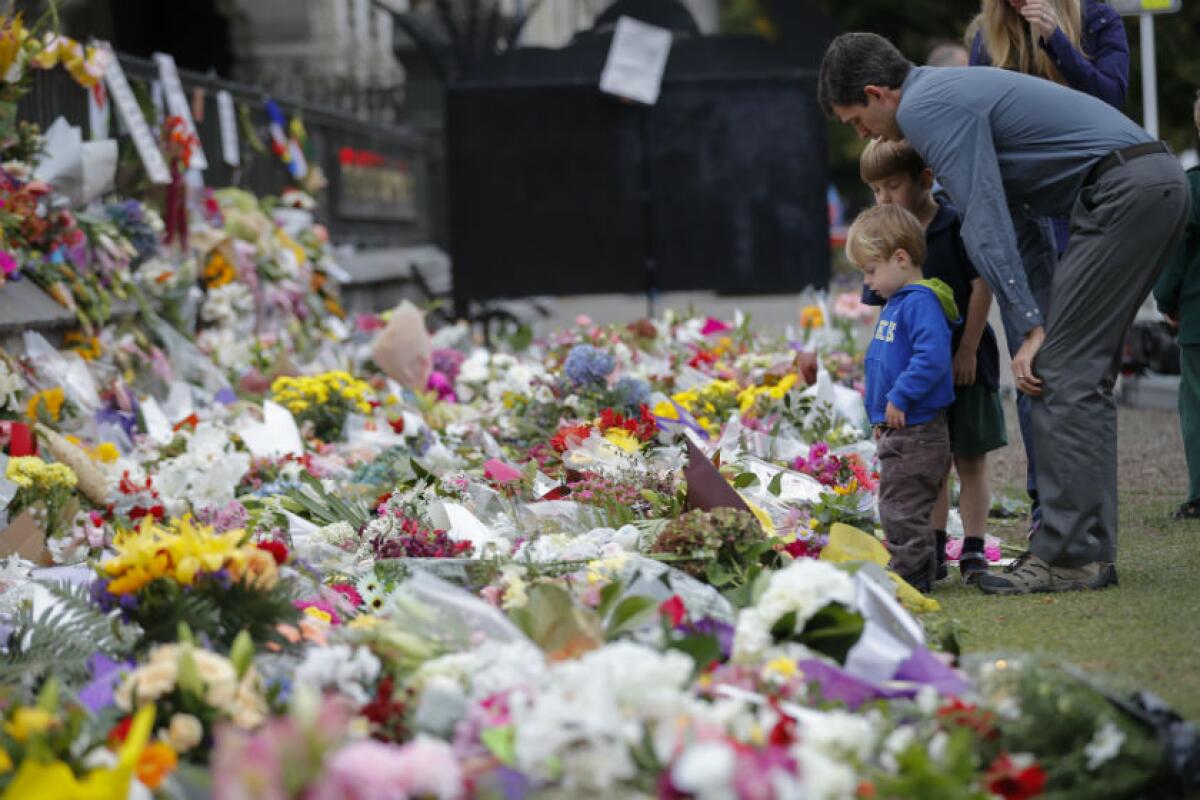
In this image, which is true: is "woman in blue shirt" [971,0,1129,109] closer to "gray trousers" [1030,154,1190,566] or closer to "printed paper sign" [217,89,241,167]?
"gray trousers" [1030,154,1190,566]

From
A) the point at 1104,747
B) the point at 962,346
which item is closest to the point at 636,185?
Result: the point at 962,346

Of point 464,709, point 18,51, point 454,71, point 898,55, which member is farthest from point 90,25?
point 464,709

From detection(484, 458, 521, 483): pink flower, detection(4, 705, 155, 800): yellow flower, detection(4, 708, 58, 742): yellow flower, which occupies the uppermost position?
detection(4, 705, 155, 800): yellow flower

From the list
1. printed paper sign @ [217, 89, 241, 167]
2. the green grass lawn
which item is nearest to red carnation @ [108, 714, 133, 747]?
the green grass lawn

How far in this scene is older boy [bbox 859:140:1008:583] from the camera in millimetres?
4750

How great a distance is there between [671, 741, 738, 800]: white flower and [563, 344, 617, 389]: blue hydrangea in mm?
4371

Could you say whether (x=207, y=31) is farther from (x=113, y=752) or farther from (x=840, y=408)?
(x=113, y=752)

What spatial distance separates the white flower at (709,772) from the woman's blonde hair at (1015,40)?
10.8 ft

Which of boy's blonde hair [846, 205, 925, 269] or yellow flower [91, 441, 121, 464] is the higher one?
boy's blonde hair [846, 205, 925, 269]

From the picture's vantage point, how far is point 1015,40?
505 centimetres

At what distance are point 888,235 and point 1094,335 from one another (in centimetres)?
62

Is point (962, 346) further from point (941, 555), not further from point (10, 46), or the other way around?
point (10, 46)

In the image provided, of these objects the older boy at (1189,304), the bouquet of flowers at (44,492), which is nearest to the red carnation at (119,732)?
the bouquet of flowers at (44,492)

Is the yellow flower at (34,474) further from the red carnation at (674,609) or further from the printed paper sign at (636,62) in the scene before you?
the printed paper sign at (636,62)
